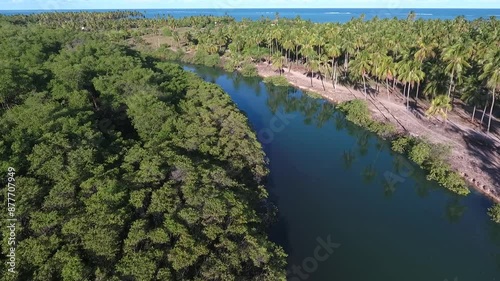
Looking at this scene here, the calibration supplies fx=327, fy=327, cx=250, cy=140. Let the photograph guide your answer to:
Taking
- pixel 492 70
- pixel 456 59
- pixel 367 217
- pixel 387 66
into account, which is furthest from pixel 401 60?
pixel 367 217

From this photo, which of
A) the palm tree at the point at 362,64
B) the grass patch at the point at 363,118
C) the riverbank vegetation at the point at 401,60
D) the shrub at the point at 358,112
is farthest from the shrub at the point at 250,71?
the shrub at the point at 358,112

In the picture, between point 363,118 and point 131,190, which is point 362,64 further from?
point 131,190

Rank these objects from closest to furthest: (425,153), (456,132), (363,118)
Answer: (425,153), (456,132), (363,118)

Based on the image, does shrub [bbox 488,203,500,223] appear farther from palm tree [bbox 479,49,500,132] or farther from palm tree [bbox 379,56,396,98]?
palm tree [bbox 379,56,396,98]

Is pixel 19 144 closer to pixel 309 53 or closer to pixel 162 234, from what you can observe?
pixel 162 234

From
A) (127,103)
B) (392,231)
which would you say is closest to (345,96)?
(392,231)

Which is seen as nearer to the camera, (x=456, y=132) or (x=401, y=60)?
(x=456, y=132)

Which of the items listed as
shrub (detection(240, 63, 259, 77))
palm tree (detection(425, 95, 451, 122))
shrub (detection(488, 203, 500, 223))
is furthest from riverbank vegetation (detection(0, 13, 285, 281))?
shrub (detection(240, 63, 259, 77))

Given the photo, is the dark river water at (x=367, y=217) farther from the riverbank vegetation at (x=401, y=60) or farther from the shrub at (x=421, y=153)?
the riverbank vegetation at (x=401, y=60)
